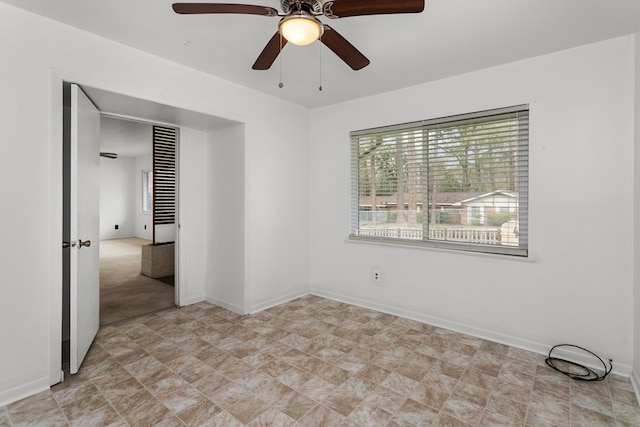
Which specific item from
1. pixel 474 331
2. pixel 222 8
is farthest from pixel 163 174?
pixel 474 331

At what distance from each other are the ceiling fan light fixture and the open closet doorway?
7.64ft

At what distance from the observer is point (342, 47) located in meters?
1.93

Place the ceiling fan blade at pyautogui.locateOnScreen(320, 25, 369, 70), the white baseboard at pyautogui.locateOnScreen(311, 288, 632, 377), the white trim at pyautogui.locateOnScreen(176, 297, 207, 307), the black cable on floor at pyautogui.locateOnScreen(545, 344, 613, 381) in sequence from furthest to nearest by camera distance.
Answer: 1. the white trim at pyautogui.locateOnScreen(176, 297, 207, 307)
2. the white baseboard at pyautogui.locateOnScreen(311, 288, 632, 377)
3. the black cable on floor at pyautogui.locateOnScreen(545, 344, 613, 381)
4. the ceiling fan blade at pyautogui.locateOnScreen(320, 25, 369, 70)

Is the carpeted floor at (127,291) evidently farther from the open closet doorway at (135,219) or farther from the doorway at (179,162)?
the doorway at (179,162)

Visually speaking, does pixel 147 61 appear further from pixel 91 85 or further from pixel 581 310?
pixel 581 310

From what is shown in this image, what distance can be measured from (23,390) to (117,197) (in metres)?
8.50

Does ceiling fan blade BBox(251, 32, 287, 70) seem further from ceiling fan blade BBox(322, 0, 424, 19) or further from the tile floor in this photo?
the tile floor

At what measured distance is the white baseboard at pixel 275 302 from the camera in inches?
140

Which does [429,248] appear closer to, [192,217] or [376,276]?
[376,276]

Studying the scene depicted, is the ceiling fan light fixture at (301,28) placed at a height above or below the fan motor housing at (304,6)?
below

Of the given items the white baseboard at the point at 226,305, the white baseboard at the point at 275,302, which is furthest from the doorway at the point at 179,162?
the white baseboard at the point at 275,302

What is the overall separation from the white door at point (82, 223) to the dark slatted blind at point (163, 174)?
1.83 metres

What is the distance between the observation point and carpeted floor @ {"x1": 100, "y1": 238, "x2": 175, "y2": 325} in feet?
11.7

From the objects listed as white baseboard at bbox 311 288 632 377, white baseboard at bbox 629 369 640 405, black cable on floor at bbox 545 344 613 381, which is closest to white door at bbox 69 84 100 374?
white baseboard at bbox 311 288 632 377
